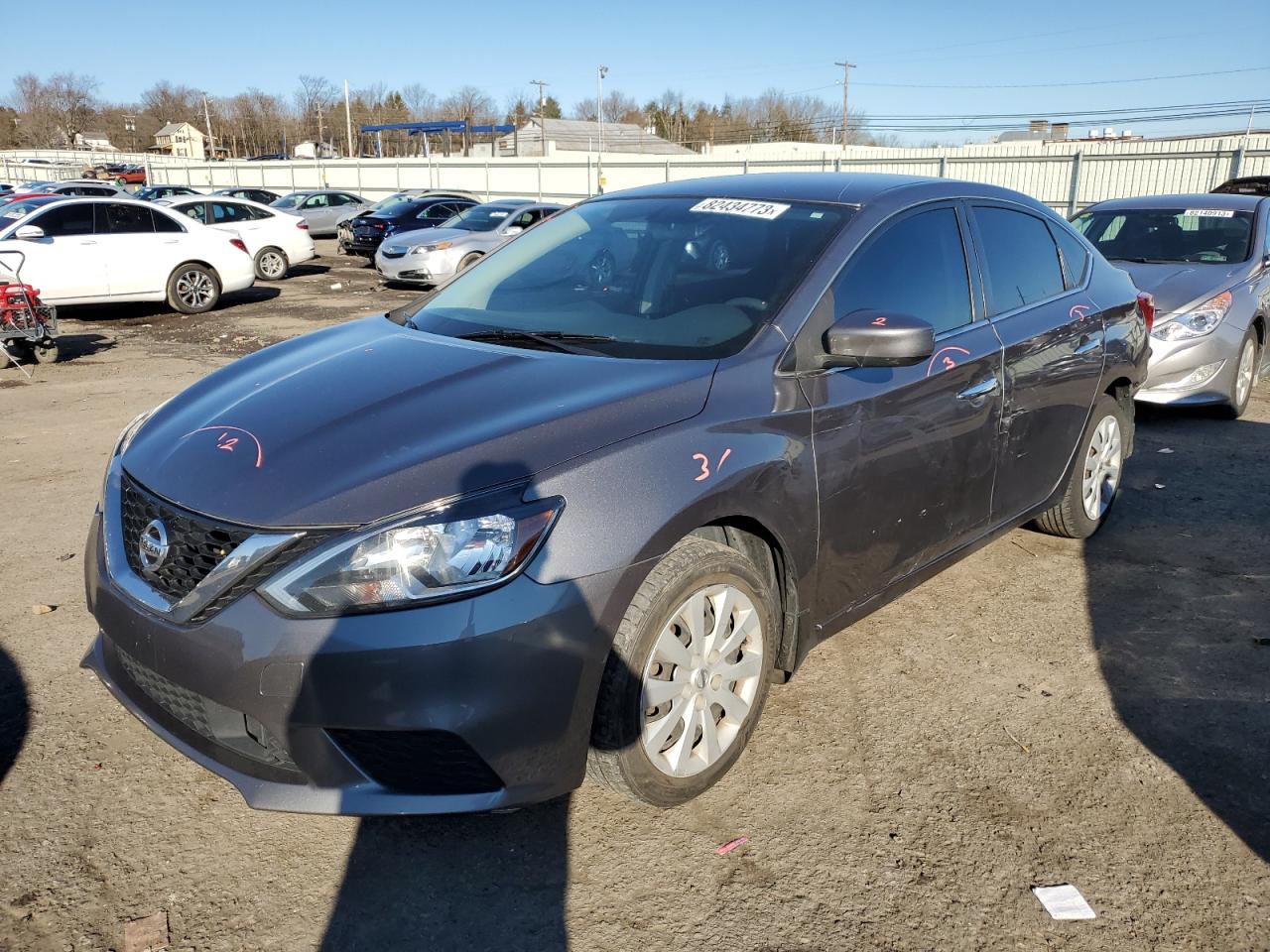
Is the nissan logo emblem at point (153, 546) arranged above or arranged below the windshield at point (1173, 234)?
below

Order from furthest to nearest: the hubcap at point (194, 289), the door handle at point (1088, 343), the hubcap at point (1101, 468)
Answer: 1. the hubcap at point (194, 289)
2. the hubcap at point (1101, 468)
3. the door handle at point (1088, 343)

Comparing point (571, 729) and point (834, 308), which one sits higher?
point (834, 308)

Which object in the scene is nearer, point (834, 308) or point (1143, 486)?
point (834, 308)

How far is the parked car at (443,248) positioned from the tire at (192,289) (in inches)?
124

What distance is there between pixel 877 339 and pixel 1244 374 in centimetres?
617

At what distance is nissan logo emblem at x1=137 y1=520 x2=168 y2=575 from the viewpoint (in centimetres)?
253

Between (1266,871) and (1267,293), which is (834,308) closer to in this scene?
(1266,871)

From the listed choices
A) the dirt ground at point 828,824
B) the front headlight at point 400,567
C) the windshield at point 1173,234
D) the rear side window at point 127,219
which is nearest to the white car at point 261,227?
the rear side window at point 127,219

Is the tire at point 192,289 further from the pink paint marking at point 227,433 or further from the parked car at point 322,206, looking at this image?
the parked car at point 322,206

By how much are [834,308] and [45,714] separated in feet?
9.89

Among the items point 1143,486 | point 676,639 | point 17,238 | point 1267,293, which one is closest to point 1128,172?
point 1267,293

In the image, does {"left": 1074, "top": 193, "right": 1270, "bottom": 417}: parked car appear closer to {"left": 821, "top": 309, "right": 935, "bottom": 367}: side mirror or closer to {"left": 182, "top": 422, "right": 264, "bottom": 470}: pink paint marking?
{"left": 821, "top": 309, "right": 935, "bottom": 367}: side mirror

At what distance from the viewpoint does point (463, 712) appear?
2.28m

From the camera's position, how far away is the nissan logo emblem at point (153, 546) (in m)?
2.53
